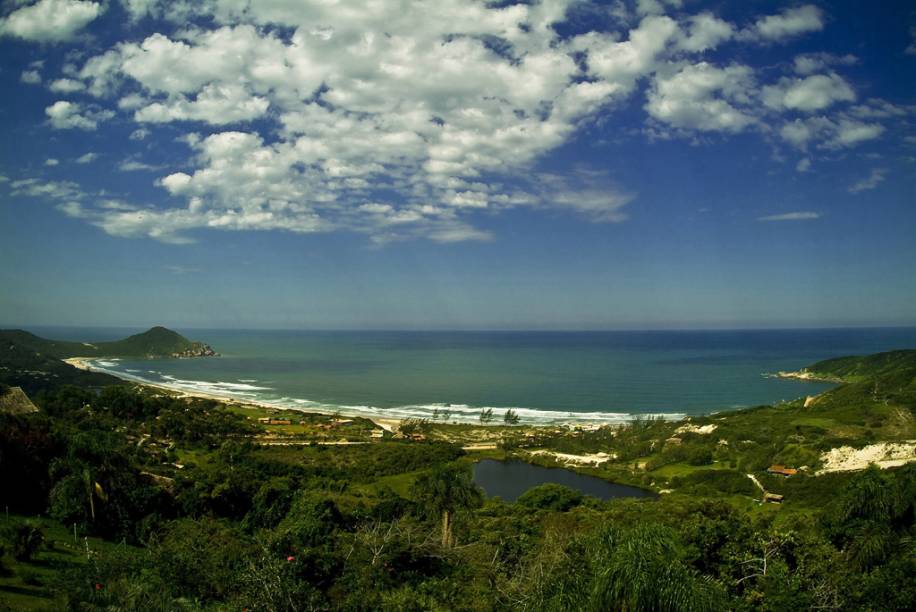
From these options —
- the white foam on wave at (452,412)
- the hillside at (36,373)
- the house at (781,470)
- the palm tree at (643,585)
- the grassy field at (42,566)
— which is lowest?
the white foam on wave at (452,412)

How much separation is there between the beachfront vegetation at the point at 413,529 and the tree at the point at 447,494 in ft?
0.36

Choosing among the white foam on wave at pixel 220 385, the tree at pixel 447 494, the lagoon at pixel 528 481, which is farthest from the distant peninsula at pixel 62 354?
the tree at pixel 447 494

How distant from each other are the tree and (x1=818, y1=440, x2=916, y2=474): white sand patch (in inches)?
1278

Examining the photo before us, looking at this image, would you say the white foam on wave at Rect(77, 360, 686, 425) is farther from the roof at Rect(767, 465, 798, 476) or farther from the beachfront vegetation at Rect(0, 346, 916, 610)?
the roof at Rect(767, 465, 798, 476)

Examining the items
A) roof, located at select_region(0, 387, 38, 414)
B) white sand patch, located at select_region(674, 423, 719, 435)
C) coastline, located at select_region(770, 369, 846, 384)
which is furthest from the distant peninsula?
coastline, located at select_region(770, 369, 846, 384)

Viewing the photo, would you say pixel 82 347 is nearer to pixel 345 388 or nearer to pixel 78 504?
pixel 345 388

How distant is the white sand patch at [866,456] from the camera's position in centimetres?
4103

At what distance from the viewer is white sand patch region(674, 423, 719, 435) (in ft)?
194

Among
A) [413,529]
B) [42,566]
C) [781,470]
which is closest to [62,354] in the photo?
[42,566]

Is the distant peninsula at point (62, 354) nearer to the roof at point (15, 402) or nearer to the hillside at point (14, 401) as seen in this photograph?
the hillside at point (14, 401)

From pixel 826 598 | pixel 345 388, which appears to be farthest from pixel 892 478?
pixel 345 388

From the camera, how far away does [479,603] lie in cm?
1447

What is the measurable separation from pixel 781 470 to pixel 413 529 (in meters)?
34.7

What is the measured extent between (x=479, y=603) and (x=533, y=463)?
136 feet
